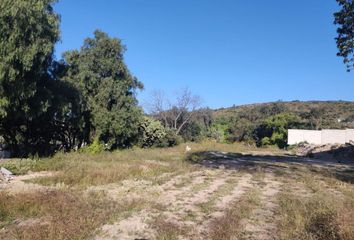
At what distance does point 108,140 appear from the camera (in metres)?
32.0

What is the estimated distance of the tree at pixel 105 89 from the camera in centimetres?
2973

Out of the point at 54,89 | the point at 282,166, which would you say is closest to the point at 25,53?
the point at 54,89

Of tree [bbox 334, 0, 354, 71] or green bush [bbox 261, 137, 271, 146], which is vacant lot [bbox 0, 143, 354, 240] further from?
green bush [bbox 261, 137, 271, 146]

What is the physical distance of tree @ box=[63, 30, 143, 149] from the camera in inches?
1171

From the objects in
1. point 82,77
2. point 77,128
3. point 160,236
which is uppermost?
point 82,77

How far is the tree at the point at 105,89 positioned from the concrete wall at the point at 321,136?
86.7 feet

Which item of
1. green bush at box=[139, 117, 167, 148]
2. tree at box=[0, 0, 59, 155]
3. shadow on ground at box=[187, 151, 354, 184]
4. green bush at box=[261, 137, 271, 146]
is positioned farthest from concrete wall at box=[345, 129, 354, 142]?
tree at box=[0, 0, 59, 155]

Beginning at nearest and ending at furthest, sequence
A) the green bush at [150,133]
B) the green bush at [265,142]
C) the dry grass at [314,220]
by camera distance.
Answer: the dry grass at [314,220] < the green bush at [150,133] < the green bush at [265,142]

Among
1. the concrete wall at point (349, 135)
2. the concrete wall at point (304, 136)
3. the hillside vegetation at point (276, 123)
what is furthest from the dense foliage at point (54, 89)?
the hillside vegetation at point (276, 123)

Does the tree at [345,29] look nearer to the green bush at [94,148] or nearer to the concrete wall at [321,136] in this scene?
the green bush at [94,148]

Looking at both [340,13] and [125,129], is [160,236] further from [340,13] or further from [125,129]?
[125,129]

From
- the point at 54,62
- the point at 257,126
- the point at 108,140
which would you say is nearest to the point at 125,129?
the point at 108,140

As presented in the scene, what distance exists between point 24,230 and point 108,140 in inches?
1004

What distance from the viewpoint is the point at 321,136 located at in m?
49.4
